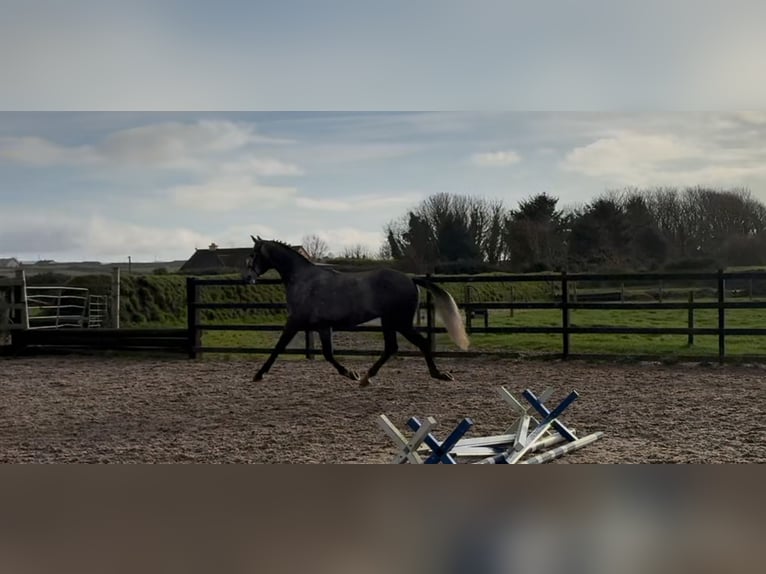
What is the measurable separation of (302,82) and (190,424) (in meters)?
1.98

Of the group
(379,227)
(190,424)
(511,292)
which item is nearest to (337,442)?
(190,424)

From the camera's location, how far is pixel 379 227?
4266 mm

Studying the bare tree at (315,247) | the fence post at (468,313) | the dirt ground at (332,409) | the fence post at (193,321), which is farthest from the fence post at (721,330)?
the fence post at (193,321)

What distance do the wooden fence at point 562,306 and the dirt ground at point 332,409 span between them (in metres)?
0.21

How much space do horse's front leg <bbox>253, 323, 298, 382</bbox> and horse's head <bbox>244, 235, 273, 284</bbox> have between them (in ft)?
1.31

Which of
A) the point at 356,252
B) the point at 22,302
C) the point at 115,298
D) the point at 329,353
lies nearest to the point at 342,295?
the point at 356,252

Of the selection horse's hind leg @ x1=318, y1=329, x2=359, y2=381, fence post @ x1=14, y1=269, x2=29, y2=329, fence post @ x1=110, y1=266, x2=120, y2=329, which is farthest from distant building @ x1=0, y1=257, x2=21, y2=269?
horse's hind leg @ x1=318, y1=329, x2=359, y2=381

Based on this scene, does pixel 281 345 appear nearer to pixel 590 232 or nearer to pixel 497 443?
pixel 497 443

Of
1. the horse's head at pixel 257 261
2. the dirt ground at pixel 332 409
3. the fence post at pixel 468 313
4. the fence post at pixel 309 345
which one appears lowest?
the dirt ground at pixel 332 409

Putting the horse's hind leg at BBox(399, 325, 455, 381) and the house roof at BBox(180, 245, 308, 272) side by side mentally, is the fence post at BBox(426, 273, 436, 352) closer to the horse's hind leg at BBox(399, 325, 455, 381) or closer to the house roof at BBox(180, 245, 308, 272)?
the horse's hind leg at BBox(399, 325, 455, 381)

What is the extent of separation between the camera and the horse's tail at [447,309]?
447 cm

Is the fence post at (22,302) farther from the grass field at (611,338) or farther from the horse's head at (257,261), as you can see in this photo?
the horse's head at (257,261)

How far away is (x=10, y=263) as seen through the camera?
16.3 feet

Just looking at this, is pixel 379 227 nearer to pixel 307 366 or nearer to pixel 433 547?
pixel 307 366
